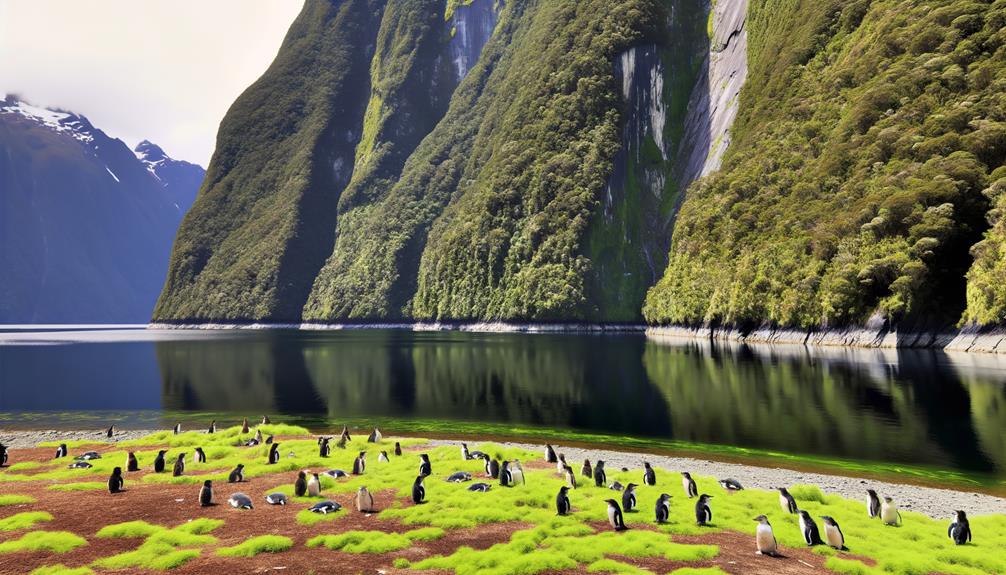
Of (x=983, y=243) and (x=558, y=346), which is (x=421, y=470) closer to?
(x=983, y=243)

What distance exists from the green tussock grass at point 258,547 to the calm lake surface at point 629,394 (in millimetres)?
29698

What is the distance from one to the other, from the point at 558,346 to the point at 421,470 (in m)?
108

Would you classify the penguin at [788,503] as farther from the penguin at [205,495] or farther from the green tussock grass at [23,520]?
the green tussock grass at [23,520]

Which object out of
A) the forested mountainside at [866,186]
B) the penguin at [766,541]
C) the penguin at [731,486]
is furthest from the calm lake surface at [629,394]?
the penguin at [766,541]

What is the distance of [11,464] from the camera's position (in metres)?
37.8

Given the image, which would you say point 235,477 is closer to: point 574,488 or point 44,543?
point 44,543

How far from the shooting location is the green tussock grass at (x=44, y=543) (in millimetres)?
20719

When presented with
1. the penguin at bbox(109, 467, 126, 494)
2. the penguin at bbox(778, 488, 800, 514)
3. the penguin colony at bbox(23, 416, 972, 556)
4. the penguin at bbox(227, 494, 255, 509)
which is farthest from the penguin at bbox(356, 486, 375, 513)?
the penguin at bbox(778, 488, 800, 514)

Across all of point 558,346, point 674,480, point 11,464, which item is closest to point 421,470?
point 674,480

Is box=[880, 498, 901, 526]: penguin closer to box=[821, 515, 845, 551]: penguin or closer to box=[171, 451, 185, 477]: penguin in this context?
box=[821, 515, 845, 551]: penguin

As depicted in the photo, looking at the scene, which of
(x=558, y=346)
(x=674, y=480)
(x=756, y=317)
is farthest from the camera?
(x=558, y=346)

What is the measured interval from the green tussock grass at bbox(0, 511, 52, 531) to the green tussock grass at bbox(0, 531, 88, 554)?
57.8 inches

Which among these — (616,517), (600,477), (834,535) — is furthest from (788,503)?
(600,477)

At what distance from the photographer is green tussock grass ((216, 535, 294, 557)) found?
20391 millimetres
